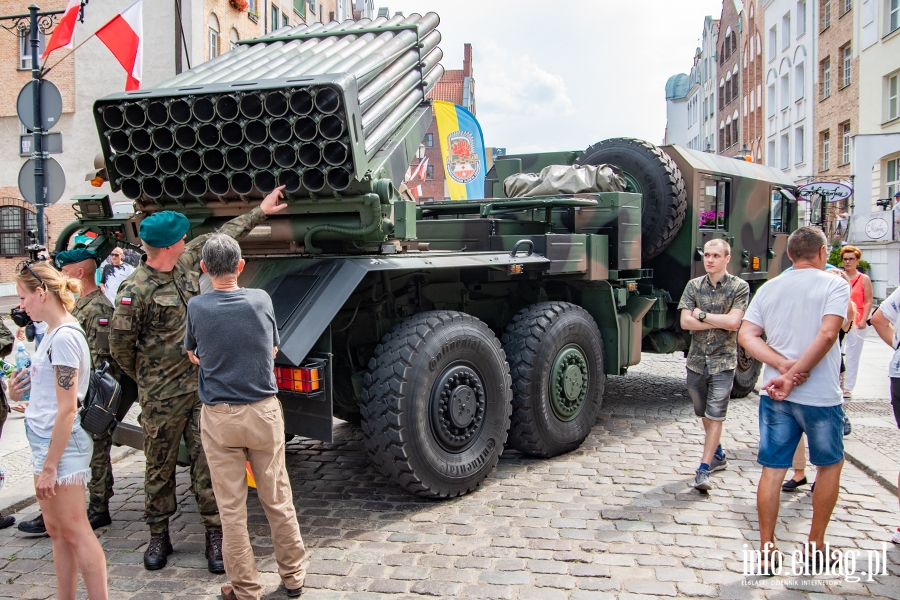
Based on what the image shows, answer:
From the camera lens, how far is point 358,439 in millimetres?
6898

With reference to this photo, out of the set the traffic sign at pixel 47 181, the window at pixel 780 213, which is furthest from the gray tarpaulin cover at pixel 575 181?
the traffic sign at pixel 47 181

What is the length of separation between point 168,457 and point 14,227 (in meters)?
26.0

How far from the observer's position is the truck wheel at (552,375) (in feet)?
19.1

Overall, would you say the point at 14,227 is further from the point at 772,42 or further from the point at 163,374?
the point at 772,42

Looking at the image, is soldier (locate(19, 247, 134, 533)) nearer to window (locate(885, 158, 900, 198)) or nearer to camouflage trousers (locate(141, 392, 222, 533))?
Result: camouflage trousers (locate(141, 392, 222, 533))

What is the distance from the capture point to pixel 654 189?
7695 millimetres

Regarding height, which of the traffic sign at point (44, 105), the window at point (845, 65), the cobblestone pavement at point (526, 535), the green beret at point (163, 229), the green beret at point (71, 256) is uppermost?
the window at point (845, 65)

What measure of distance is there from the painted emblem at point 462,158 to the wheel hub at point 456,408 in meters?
6.07

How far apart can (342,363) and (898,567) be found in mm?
3385

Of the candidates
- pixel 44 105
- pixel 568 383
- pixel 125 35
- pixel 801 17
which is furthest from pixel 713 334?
pixel 801 17

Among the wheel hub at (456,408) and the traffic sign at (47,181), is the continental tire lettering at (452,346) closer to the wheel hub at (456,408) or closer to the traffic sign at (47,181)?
the wheel hub at (456,408)

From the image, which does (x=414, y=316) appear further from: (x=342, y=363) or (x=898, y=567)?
(x=898, y=567)

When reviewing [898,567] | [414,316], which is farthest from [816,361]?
[414,316]

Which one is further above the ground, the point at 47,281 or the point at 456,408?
the point at 47,281
